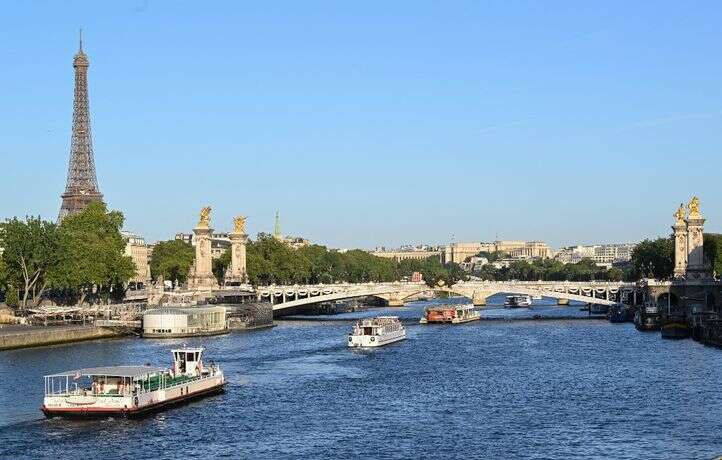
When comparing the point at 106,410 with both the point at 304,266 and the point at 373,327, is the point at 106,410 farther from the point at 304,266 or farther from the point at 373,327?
the point at 304,266

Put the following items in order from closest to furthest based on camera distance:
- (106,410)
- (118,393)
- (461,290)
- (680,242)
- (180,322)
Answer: (106,410), (118,393), (180,322), (680,242), (461,290)

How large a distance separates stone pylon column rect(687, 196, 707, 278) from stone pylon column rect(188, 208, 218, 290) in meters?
38.9

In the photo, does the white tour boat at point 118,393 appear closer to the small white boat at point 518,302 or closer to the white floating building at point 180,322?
the white floating building at point 180,322

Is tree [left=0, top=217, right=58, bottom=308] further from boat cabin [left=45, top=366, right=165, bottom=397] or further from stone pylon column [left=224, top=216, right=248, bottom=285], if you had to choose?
boat cabin [left=45, top=366, right=165, bottom=397]

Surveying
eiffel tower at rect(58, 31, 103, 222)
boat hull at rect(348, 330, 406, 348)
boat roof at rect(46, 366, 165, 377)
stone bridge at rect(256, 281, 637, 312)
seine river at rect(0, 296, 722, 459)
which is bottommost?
seine river at rect(0, 296, 722, 459)

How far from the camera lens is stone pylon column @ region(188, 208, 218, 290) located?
105375 millimetres

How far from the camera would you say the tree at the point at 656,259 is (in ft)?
392

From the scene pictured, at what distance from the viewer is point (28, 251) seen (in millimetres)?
84688

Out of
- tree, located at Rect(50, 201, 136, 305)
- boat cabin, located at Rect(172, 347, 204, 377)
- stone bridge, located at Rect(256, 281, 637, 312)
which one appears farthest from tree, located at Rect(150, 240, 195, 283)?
boat cabin, located at Rect(172, 347, 204, 377)

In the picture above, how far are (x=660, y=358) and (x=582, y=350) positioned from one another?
20.9ft

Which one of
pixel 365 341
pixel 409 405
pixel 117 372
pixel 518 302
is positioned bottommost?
pixel 409 405

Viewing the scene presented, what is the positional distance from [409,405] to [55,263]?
4814 centimetres

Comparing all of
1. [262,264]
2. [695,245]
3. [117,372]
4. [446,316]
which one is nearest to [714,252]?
[695,245]

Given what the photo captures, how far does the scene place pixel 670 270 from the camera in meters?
118
